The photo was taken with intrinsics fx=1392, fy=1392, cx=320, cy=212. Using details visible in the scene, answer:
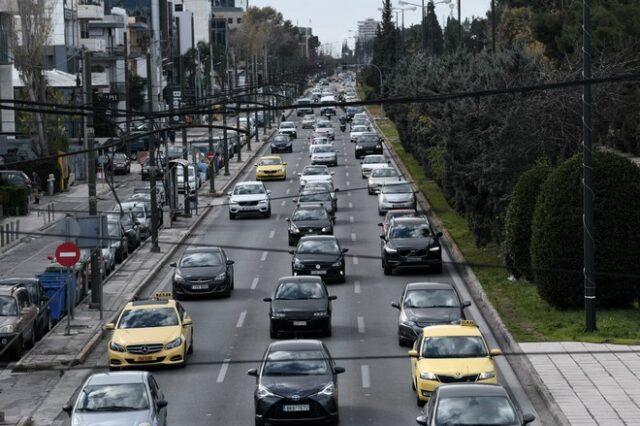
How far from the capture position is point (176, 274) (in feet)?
128

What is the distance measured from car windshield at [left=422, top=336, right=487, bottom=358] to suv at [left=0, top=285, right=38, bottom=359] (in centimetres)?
960

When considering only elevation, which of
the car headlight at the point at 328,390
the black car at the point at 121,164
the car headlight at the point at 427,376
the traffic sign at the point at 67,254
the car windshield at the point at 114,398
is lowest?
the black car at the point at 121,164

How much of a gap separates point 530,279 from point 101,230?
39.9 ft

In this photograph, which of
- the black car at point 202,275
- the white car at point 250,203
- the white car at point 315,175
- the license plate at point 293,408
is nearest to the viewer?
the license plate at point 293,408

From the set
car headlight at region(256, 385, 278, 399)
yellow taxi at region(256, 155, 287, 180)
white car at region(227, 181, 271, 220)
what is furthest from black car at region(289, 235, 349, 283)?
yellow taxi at region(256, 155, 287, 180)

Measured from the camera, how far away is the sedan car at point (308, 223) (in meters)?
49.8

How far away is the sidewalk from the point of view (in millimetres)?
26220

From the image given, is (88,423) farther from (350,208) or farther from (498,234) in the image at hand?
(350,208)

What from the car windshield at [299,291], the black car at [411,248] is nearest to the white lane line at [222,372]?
the car windshield at [299,291]

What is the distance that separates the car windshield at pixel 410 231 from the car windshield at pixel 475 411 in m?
22.8

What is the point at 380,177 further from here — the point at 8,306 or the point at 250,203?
the point at 8,306

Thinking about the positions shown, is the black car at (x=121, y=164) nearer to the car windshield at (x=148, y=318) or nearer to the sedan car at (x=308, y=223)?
the sedan car at (x=308, y=223)

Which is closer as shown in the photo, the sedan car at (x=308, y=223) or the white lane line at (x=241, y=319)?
the white lane line at (x=241, y=319)

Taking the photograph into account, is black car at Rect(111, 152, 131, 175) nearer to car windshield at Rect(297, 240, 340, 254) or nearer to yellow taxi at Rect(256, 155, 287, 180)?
yellow taxi at Rect(256, 155, 287, 180)
